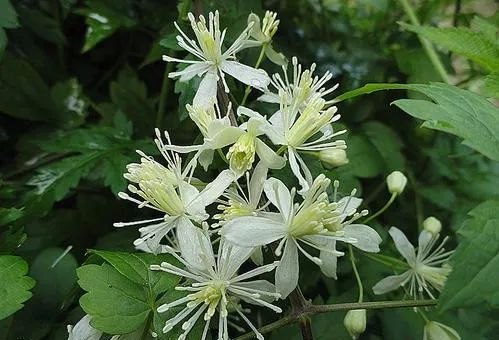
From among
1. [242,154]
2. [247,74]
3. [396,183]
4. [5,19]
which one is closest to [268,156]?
[242,154]

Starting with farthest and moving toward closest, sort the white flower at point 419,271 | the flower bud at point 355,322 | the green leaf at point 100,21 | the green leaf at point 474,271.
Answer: the green leaf at point 100,21 < the white flower at point 419,271 < the flower bud at point 355,322 < the green leaf at point 474,271

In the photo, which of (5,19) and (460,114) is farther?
(5,19)

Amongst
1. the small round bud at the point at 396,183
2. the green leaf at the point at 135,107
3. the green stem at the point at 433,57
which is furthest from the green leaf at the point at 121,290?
the green stem at the point at 433,57

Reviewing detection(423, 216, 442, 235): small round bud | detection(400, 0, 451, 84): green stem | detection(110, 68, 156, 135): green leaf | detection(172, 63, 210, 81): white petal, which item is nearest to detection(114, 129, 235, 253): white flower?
detection(172, 63, 210, 81): white petal

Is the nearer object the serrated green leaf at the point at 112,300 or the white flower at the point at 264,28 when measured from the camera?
the serrated green leaf at the point at 112,300

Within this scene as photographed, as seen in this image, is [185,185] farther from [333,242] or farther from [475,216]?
[475,216]

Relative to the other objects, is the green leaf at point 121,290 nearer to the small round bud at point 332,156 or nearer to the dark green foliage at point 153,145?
the dark green foliage at point 153,145

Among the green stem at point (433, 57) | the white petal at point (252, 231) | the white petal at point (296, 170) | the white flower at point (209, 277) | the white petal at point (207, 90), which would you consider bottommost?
the white flower at point (209, 277)

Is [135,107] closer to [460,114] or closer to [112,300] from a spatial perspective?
[112,300]
